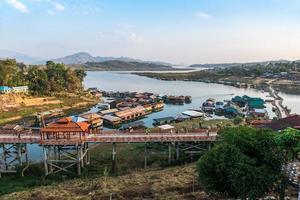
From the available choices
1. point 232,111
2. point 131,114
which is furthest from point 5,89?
point 232,111

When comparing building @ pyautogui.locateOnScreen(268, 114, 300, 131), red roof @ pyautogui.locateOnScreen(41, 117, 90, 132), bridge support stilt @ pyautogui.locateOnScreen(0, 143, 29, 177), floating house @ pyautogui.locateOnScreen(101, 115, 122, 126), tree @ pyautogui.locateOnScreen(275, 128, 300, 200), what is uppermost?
tree @ pyautogui.locateOnScreen(275, 128, 300, 200)

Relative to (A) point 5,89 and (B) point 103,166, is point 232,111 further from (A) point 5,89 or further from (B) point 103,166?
(A) point 5,89

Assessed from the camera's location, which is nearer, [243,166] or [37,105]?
[243,166]

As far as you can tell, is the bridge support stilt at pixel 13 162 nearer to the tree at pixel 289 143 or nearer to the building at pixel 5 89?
the tree at pixel 289 143

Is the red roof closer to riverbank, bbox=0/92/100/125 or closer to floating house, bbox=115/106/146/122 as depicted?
riverbank, bbox=0/92/100/125

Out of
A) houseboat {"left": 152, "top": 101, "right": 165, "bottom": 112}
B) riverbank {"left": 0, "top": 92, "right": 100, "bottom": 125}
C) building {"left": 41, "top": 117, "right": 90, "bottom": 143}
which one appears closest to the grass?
building {"left": 41, "top": 117, "right": 90, "bottom": 143}

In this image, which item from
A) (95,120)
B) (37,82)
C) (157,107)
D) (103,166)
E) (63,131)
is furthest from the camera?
(37,82)
